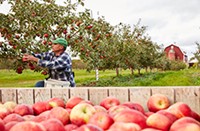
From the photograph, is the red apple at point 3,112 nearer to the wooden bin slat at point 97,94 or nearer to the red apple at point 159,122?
the wooden bin slat at point 97,94

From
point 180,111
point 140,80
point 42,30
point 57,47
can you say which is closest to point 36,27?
point 42,30

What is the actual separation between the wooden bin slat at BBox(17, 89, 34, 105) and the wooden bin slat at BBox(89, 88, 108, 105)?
1.93 feet

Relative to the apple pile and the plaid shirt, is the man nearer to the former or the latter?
the plaid shirt

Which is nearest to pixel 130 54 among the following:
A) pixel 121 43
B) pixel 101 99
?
pixel 121 43

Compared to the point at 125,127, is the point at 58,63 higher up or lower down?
higher up

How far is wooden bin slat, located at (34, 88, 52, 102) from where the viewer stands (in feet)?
10.2

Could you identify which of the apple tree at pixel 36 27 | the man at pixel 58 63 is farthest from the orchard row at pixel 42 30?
the man at pixel 58 63

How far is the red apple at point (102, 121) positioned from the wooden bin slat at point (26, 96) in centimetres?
131

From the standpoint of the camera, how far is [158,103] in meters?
2.52

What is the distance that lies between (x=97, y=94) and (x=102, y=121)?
99 centimetres

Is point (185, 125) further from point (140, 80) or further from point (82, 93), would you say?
point (140, 80)

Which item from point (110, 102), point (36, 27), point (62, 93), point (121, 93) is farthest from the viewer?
point (36, 27)

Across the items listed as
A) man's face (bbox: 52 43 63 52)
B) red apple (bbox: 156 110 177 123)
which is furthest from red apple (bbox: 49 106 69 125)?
man's face (bbox: 52 43 63 52)

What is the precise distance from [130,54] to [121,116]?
790 inches
